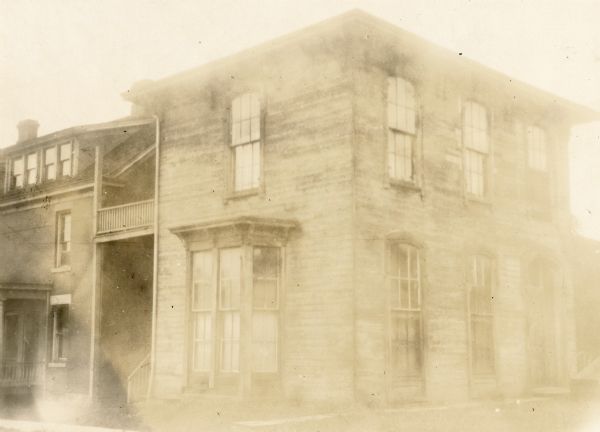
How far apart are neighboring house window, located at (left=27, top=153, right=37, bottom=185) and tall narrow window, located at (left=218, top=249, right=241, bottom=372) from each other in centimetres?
1204

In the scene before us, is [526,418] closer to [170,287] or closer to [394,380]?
[394,380]

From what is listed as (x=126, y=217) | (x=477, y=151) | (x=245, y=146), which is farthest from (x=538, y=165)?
(x=126, y=217)

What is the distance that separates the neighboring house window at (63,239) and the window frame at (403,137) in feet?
38.8

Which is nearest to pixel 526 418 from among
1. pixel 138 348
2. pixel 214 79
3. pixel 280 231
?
pixel 280 231

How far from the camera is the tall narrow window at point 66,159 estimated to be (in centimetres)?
2606

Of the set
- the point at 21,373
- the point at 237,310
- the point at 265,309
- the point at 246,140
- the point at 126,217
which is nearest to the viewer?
the point at 265,309

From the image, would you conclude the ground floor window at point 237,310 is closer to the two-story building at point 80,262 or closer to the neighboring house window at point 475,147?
the two-story building at point 80,262

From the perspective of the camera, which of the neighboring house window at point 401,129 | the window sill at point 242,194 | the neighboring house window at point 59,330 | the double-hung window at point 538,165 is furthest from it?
the neighboring house window at point 59,330

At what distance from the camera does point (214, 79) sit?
64.4 ft

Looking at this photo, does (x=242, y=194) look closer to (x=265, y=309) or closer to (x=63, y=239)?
(x=265, y=309)

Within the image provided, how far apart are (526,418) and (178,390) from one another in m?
7.65

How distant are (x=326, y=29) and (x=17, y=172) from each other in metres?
15.2

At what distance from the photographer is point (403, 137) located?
18.2 metres

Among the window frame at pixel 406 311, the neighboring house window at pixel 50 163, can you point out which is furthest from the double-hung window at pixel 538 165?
the neighboring house window at pixel 50 163
